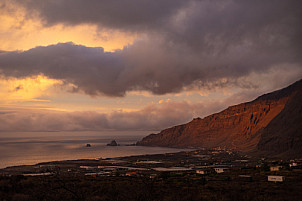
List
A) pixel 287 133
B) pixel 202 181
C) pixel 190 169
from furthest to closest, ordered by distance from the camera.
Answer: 1. pixel 287 133
2. pixel 190 169
3. pixel 202 181

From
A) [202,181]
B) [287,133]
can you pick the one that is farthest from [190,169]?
[287,133]

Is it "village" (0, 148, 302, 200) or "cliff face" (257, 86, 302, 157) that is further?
"cliff face" (257, 86, 302, 157)

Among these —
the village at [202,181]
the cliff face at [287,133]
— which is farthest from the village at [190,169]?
the cliff face at [287,133]

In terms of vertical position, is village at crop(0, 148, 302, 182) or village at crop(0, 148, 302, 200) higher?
village at crop(0, 148, 302, 200)

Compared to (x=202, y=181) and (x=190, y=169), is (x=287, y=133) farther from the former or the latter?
(x=202, y=181)

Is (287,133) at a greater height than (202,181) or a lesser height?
greater

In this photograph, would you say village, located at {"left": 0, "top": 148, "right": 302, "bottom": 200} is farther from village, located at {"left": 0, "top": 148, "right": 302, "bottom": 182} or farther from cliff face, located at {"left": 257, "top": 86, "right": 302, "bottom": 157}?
cliff face, located at {"left": 257, "top": 86, "right": 302, "bottom": 157}

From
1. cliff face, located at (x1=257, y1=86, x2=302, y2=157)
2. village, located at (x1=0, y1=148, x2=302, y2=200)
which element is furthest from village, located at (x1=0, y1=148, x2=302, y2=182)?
cliff face, located at (x1=257, y1=86, x2=302, y2=157)

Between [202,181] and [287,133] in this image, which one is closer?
[202,181]

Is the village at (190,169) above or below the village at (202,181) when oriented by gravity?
below

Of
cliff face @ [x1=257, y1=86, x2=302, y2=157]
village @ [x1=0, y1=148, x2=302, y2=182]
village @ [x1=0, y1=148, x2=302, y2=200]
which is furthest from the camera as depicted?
cliff face @ [x1=257, y1=86, x2=302, y2=157]

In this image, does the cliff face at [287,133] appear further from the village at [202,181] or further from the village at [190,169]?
A: the village at [202,181]

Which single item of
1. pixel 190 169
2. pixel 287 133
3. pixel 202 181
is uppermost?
pixel 287 133

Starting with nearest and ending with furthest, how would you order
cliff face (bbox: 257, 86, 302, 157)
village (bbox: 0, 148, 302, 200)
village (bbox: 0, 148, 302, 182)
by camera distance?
village (bbox: 0, 148, 302, 200), village (bbox: 0, 148, 302, 182), cliff face (bbox: 257, 86, 302, 157)
